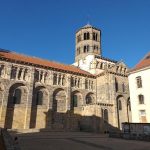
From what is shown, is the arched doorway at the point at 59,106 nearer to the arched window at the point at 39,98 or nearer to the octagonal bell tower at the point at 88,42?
the arched window at the point at 39,98

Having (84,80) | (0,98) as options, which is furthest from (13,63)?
(84,80)

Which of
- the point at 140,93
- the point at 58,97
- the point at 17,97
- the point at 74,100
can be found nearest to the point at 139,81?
the point at 140,93

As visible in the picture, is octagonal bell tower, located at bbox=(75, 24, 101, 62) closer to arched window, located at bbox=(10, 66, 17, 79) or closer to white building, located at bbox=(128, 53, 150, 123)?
white building, located at bbox=(128, 53, 150, 123)

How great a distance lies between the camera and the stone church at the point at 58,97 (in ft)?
113

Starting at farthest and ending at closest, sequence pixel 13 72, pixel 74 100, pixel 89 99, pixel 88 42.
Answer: pixel 88 42
pixel 89 99
pixel 74 100
pixel 13 72

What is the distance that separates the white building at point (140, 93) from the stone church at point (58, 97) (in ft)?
23.5

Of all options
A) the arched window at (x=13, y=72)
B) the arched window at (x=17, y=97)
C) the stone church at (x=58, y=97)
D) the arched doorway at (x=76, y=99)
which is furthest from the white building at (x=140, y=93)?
the arched window at (x=13, y=72)

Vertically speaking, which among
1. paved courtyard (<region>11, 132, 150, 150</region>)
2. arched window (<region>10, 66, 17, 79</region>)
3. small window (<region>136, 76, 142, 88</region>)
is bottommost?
paved courtyard (<region>11, 132, 150, 150</region>)

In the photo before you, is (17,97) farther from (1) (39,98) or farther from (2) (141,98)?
(2) (141,98)

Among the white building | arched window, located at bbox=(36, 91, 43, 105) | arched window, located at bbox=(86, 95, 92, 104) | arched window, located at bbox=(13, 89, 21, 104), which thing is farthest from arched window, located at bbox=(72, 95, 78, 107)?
the white building

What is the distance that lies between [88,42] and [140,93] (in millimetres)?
24995

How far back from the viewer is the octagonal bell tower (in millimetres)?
52219

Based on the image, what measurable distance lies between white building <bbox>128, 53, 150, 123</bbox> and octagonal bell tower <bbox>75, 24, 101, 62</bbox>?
Result: 19.6 m

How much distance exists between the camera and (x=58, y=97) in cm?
3984
